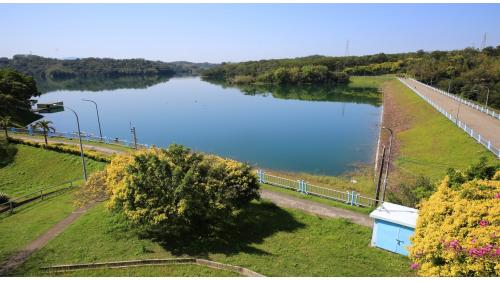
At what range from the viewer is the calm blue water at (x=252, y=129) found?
4027 centimetres

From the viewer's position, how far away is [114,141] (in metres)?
40.6

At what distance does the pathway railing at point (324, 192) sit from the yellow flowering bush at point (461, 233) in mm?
8148

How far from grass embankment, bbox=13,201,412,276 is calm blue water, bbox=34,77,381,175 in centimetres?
1596

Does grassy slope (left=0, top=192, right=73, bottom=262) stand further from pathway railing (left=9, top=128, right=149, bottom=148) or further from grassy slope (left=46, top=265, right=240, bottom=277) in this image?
pathway railing (left=9, top=128, right=149, bottom=148)

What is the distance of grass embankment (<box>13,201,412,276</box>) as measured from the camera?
15039mm

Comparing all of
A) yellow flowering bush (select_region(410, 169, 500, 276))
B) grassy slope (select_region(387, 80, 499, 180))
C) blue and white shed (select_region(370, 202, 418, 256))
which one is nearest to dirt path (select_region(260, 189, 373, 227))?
blue and white shed (select_region(370, 202, 418, 256))

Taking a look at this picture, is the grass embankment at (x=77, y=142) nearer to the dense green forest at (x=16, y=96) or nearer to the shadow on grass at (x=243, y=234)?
the dense green forest at (x=16, y=96)

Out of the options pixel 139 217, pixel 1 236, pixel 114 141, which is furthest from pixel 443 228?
pixel 114 141

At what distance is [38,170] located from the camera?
34031 mm

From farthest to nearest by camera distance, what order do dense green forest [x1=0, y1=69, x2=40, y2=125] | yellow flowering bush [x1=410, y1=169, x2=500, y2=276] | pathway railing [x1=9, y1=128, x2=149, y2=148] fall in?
dense green forest [x1=0, y1=69, x2=40, y2=125]
pathway railing [x1=9, y1=128, x2=149, y2=148]
yellow flowering bush [x1=410, y1=169, x2=500, y2=276]

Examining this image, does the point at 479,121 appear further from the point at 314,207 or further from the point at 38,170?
the point at 38,170

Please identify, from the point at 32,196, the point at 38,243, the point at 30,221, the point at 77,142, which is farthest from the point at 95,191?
the point at 77,142

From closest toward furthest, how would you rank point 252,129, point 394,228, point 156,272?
1. point 156,272
2. point 394,228
3. point 252,129

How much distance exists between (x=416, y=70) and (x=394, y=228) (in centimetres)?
11132
